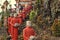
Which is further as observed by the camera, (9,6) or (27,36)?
(9,6)

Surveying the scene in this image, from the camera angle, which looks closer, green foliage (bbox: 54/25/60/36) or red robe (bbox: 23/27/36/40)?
red robe (bbox: 23/27/36/40)

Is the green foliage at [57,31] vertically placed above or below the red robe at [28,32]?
below

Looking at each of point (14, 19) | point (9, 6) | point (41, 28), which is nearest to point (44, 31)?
point (41, 28)

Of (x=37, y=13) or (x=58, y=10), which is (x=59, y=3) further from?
(x=37, y=13)

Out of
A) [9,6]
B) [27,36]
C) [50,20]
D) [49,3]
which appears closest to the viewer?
[27,36]

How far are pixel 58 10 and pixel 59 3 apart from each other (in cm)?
39

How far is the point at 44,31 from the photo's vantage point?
12.4 m

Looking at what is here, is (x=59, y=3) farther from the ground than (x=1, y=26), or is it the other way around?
(x=59, y=3)

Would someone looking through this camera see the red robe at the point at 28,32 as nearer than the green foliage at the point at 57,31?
Yes

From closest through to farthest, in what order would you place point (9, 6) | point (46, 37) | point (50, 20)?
1. point (46, 37)
2. point (50, 20)
3. point (9, 6)

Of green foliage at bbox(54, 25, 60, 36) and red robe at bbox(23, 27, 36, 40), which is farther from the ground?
red robe at bbox(23, 27, 36, 40)

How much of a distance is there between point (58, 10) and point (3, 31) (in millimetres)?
3052

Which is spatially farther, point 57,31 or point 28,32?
point 57,31

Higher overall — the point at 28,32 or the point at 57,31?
the point at 28,32
